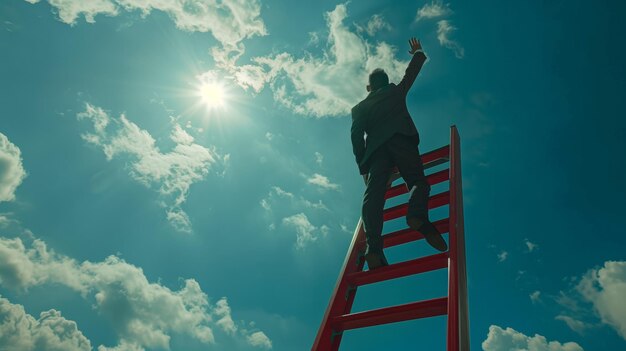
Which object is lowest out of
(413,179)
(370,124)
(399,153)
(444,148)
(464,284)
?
(464,284)

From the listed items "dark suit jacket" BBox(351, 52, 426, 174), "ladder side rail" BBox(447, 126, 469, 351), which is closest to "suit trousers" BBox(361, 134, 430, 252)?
"dark suit jacket" BBox(351, 52, 426, 174)

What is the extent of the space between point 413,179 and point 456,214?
50 centimetres

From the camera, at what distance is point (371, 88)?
4367 millimetres

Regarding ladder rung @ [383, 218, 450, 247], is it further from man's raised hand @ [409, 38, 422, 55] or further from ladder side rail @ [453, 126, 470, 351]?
man's raised hand @ [409, 38, 422, 55]

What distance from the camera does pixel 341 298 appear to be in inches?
117

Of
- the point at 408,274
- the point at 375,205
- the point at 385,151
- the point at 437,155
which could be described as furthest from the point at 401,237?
the point at 437,155

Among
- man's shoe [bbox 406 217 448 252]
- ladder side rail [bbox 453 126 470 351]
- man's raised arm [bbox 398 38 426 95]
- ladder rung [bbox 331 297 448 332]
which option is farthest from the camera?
man's raised arm [bbox 398 38 426 95]

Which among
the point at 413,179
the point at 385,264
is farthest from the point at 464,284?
the point at 413,179

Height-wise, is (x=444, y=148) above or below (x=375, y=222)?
above

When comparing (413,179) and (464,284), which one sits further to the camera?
(413,179)

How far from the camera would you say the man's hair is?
4301 millimetres

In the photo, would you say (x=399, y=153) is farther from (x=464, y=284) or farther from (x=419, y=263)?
(x=464, y=284)

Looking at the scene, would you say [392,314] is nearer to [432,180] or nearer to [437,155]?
[432,180]

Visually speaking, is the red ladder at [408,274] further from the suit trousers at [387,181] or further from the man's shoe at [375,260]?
the suit trousers at [387,181]
